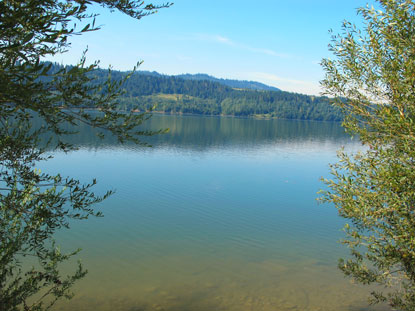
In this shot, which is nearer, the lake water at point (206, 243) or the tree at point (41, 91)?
the tree at point (41, 91)

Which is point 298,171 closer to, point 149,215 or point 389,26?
point 149,215

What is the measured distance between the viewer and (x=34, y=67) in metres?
3.65

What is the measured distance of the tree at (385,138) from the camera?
8.00 metres

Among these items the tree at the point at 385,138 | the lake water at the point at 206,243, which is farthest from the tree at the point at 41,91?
the lake water at the point at 206,243

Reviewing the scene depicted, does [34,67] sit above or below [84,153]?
above

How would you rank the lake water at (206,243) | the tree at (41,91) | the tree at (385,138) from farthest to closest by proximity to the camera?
the lake water at (206,243) → the tree at (385,138) → the tree at (41,91)

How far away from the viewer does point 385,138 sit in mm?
8953

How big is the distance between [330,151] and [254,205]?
1671 inches

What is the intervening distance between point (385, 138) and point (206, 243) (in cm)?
1458

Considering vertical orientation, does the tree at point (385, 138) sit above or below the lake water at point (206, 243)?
above

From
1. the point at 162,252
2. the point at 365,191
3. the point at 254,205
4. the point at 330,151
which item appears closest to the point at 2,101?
the point at 365,191

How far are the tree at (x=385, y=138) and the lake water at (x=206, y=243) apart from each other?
15.4 feet

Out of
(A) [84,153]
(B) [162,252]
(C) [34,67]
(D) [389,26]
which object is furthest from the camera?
(A) [84,153]

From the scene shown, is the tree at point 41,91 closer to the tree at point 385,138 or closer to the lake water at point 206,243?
the tree at point 385,138
